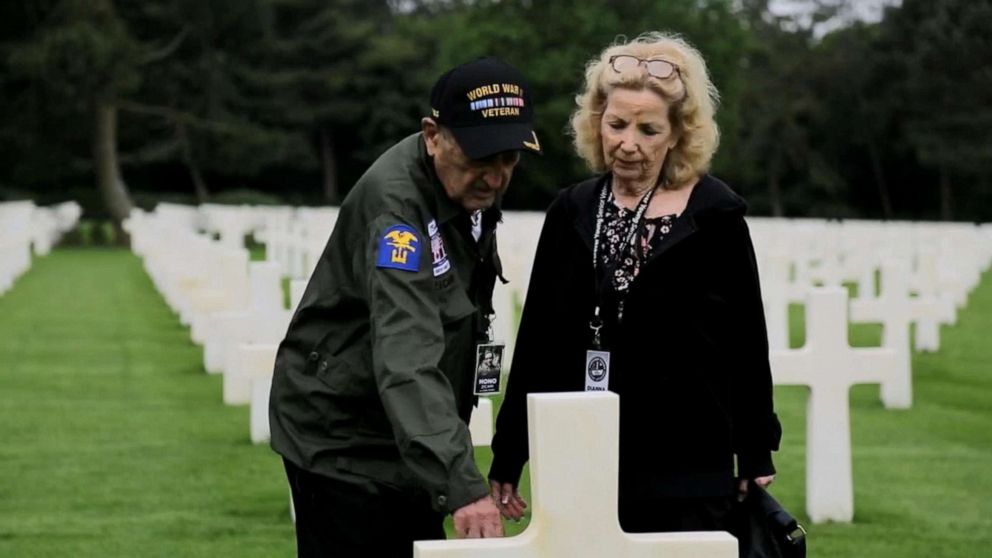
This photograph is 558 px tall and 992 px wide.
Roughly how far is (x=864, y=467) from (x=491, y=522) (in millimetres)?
6252

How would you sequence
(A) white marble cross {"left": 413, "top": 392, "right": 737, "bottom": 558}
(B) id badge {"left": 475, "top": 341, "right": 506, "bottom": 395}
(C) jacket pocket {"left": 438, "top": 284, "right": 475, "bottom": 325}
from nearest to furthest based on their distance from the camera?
(A) white marble cross {"left": 413, "top": 392, "right": 737, "bottom": 558} → (C) jacket pocket {"left": 438, "top": 284, "right": 475, "bottom": 325} → (B) id badge {"left": 475, "top": 341, "right": 506, "bottom": 395}

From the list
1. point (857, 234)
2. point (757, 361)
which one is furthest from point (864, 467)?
point (857, 234)

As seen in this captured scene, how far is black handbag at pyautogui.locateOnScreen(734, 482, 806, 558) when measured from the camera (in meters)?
4.01

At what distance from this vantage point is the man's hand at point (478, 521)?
3344 mm

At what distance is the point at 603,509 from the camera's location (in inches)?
120

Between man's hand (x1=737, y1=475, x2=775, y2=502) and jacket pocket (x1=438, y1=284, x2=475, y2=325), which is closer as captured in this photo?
jacket pocket (x1=438, y1=284, x2=475, y2=325)

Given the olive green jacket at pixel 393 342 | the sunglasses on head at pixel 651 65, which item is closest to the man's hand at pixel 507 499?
the olive green jacket at pixel 393 342

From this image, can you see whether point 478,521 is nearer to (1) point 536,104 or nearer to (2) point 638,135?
(2) point 638,135

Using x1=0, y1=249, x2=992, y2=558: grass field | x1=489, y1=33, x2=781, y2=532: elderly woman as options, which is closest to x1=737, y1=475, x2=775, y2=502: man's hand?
x1=489, y1=33, x2=781, y2=532: elderly woman

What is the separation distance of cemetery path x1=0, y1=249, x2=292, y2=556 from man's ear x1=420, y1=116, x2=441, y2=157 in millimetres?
3685

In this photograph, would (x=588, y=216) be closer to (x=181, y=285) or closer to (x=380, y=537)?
(x=380, y=537)

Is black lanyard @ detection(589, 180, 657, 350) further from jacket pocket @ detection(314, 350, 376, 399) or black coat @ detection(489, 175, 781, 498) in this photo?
jacket pocket @ detection(314, 350, 376, 399)

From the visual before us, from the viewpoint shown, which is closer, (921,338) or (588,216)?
(588,216)

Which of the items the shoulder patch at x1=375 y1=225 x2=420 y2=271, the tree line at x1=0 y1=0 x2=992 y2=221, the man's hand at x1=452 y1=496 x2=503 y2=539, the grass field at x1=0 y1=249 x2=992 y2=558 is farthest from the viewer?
the tree line at x1=0 y1=0 x2=992 y2=221
